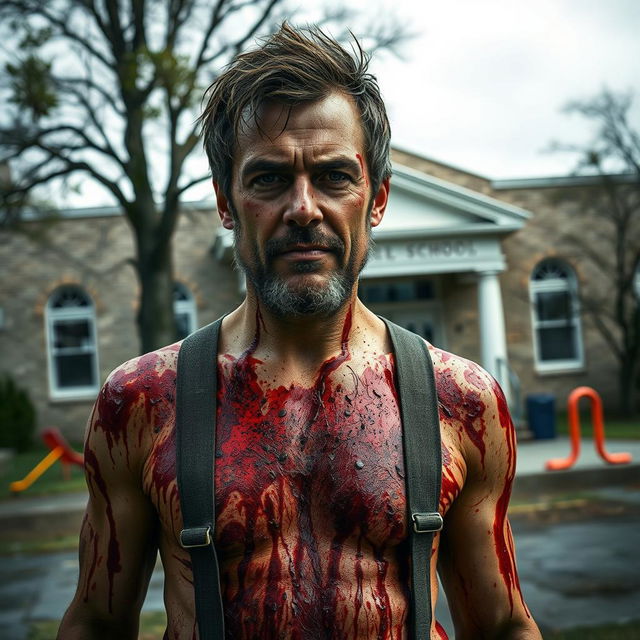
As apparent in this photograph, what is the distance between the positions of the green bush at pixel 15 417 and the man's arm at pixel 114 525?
1909cm

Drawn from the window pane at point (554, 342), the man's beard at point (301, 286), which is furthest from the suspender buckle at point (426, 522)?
the window pane at point (554, 342)

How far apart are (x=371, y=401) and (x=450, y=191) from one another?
17242mm

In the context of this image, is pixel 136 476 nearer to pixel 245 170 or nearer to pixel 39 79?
pixel 245 170

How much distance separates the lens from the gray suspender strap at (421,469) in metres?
1.64

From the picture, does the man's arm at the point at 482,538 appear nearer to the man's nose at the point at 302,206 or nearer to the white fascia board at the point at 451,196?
the man's nose at the point at 302,206

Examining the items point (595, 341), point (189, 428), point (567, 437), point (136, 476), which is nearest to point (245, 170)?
point (189, 428)

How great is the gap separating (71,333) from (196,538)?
2082 centimetres

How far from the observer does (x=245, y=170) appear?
5.80ft

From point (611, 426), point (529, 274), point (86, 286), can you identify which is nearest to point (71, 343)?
point (86, 286)

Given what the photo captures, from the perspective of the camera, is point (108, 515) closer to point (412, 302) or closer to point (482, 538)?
point (482, 538)

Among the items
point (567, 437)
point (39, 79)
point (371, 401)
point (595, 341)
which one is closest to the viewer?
point (371, 401)

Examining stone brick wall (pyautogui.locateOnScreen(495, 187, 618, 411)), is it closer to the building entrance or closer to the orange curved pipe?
the building entrance

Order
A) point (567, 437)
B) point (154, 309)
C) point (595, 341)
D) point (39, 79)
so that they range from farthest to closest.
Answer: point (595, 341) < point (567, 437) < point (154, 309) < point (39, 79)

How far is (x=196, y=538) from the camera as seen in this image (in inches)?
62.3
